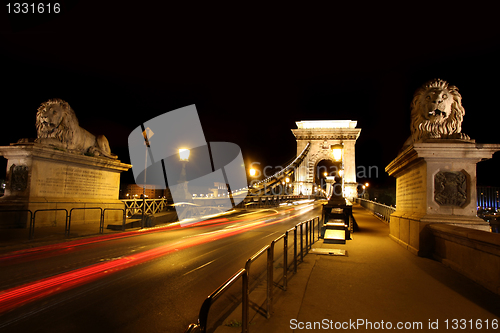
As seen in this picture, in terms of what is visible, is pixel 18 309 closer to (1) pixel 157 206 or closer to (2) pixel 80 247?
(2) pixel 80 247

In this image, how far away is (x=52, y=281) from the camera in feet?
Answer: 16.5

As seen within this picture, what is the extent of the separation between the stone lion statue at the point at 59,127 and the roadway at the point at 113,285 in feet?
18.5

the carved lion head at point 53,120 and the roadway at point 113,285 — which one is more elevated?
the carved lion head at point 53,120

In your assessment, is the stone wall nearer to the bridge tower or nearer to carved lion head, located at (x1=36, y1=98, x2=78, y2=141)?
carved lion head, located at (x1=36, y1=98, x2=78, y2=141)

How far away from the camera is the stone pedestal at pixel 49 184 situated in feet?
35.9

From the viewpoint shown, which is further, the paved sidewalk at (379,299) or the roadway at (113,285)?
the roadway at (113,285)

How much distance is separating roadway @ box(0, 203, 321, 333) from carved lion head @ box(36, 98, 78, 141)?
5.81m

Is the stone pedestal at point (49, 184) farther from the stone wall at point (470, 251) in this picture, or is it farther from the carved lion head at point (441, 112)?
the carved lion head at point (441, 112)

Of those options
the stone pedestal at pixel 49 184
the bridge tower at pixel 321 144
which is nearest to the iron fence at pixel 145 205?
the stone pedestal at pixel 49 184

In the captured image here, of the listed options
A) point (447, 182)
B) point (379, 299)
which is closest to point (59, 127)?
point (379, 299)

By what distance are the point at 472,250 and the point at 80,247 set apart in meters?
8.62

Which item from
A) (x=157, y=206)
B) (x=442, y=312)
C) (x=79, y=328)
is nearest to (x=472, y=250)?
(x=442, y=312)

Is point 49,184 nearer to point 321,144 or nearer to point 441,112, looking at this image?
point 441,112

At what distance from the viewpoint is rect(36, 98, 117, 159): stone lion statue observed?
12.2 m
